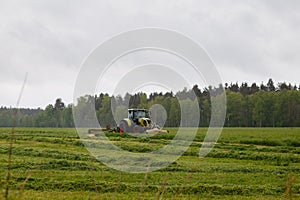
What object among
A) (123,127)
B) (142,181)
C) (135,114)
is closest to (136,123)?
→ (135,114)

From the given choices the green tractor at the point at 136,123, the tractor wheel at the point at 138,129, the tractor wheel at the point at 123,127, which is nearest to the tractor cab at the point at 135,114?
the green tractor at the point at 136,123

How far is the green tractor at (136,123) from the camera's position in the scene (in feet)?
109

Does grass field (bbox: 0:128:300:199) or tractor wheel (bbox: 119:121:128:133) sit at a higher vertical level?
tractor wheel (bbox: 119:121:128:133)

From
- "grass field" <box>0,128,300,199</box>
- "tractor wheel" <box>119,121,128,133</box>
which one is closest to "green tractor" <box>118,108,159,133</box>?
"tractor wheel" <box>119,121,128,133</box>

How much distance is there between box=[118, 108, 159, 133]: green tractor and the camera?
3330cm

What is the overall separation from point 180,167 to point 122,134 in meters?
18.1

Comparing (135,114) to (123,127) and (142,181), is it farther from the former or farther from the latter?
(142,181)

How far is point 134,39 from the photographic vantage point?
56.6 ft

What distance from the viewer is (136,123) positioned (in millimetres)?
34281

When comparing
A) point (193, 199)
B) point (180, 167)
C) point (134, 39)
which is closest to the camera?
point (193, 199)

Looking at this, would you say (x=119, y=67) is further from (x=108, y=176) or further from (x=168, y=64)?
(x=108, y=176)

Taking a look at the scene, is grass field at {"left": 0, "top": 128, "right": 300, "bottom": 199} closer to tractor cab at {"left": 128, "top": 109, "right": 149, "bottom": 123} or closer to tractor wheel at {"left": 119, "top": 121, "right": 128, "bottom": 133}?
tractor wheel at {"left": 119, "top": 121, "right": 128, "bottom": 133}

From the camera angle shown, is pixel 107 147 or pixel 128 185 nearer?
pixel 128 185

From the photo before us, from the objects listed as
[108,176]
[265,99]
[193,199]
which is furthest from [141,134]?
[265,99]
